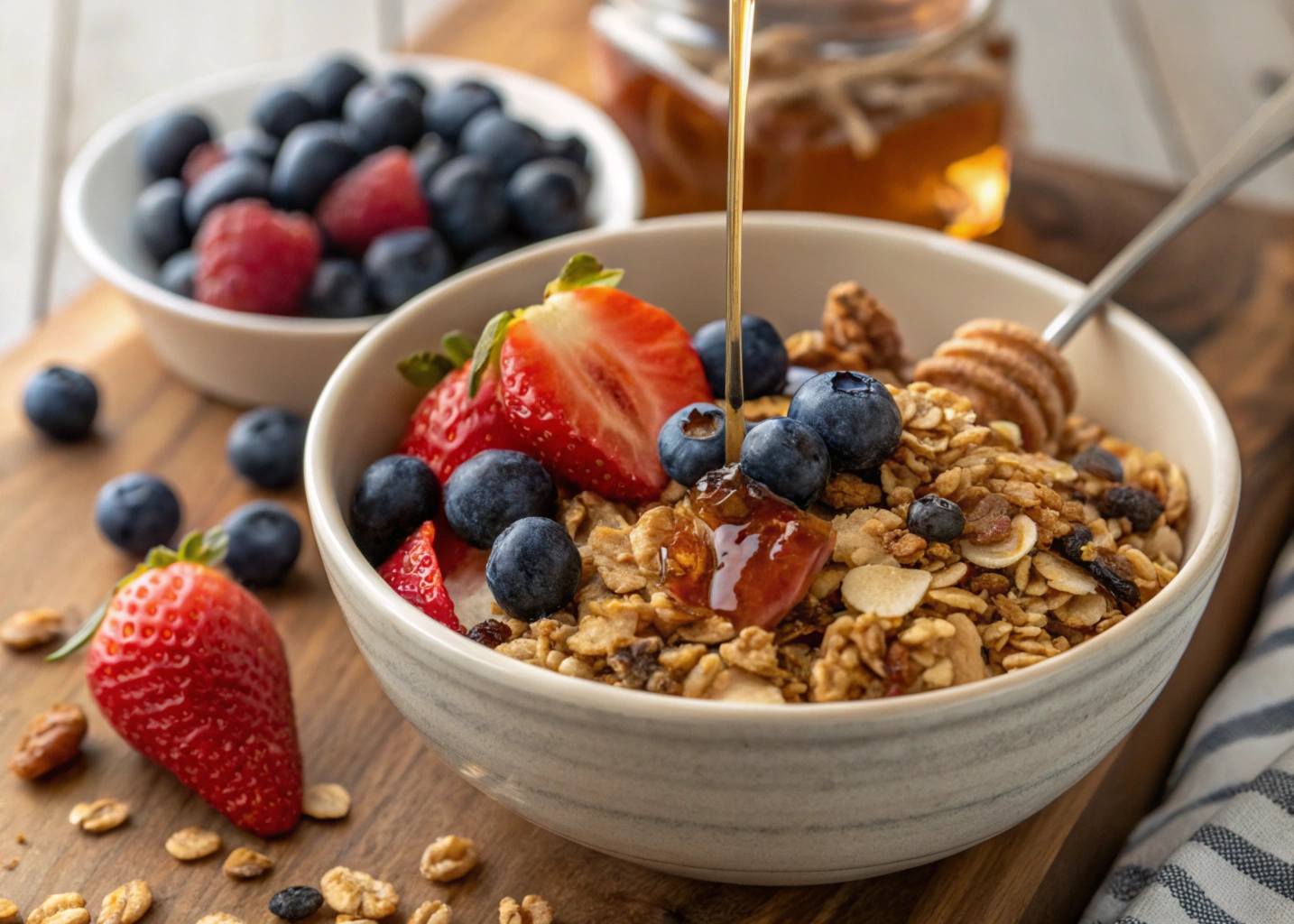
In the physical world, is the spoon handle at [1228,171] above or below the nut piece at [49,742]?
above

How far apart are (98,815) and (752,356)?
0.60 meters

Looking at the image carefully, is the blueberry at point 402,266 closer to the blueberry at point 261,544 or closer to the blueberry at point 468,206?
the blueberry at point 468,206

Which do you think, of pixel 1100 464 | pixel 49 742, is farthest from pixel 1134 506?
pixel 49 742

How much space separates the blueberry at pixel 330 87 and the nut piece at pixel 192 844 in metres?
1.02

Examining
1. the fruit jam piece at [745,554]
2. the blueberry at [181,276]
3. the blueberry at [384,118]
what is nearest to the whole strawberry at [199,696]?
the fruit jam piece at [745,554]

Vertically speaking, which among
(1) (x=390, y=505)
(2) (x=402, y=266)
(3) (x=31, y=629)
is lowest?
(3) (x=31, y=629)

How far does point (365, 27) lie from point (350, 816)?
1916 mm

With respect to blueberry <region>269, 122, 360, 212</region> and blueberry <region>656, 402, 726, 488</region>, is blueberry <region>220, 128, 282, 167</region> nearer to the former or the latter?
blueberry <region>269, 122, 360, 212</region>

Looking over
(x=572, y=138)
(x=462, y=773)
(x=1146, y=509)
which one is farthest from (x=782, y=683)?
(x=572, y=138)

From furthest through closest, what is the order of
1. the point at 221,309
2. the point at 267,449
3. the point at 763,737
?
the point at 221,309 < the point at 267,449 < the point at 763,737

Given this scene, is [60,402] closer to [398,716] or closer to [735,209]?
[398,716]

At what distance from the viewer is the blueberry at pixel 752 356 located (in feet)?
3.31

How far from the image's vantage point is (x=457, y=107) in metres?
1.63

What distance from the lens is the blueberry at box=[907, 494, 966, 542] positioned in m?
0.84
